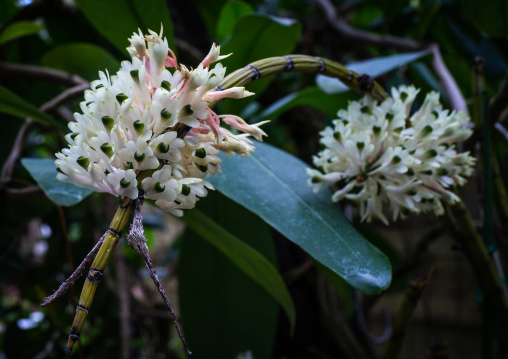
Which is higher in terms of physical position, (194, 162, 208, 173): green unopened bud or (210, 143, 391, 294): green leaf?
(194, 162, 208, 173): green unopened bud

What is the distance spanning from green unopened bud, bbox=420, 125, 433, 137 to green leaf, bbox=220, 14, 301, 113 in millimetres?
302

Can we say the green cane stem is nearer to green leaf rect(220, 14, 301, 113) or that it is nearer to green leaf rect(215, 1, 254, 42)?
green leaf rect(220, 14, 301, 113)

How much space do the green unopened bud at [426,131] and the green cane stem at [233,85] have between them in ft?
0.19

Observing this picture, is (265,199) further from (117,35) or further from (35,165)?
(117,35)

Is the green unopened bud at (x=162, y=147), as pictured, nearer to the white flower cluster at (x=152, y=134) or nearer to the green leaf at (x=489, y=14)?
the white flower cluster at (x=152, y=134)

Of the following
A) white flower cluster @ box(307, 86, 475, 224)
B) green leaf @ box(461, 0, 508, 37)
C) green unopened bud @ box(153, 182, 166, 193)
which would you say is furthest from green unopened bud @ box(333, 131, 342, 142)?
green leaf @ box(461, 0, 508, 37)

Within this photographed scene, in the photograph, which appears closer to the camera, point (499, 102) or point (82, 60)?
point (499, 102)

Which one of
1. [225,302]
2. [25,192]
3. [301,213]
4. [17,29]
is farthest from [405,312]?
[17,29]

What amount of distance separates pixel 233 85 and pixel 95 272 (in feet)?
0.57

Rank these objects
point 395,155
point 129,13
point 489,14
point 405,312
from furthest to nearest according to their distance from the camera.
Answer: point 489,14 < point 129,13 < point 405,312 < point 395,155

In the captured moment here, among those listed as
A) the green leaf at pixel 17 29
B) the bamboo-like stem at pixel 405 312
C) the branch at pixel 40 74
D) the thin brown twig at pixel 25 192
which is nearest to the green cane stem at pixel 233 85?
the bamboo-like stem at pixel 405 312

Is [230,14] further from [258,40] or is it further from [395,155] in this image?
[395,155]

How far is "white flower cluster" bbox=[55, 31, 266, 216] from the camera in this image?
31 cm

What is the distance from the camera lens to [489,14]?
779mm
